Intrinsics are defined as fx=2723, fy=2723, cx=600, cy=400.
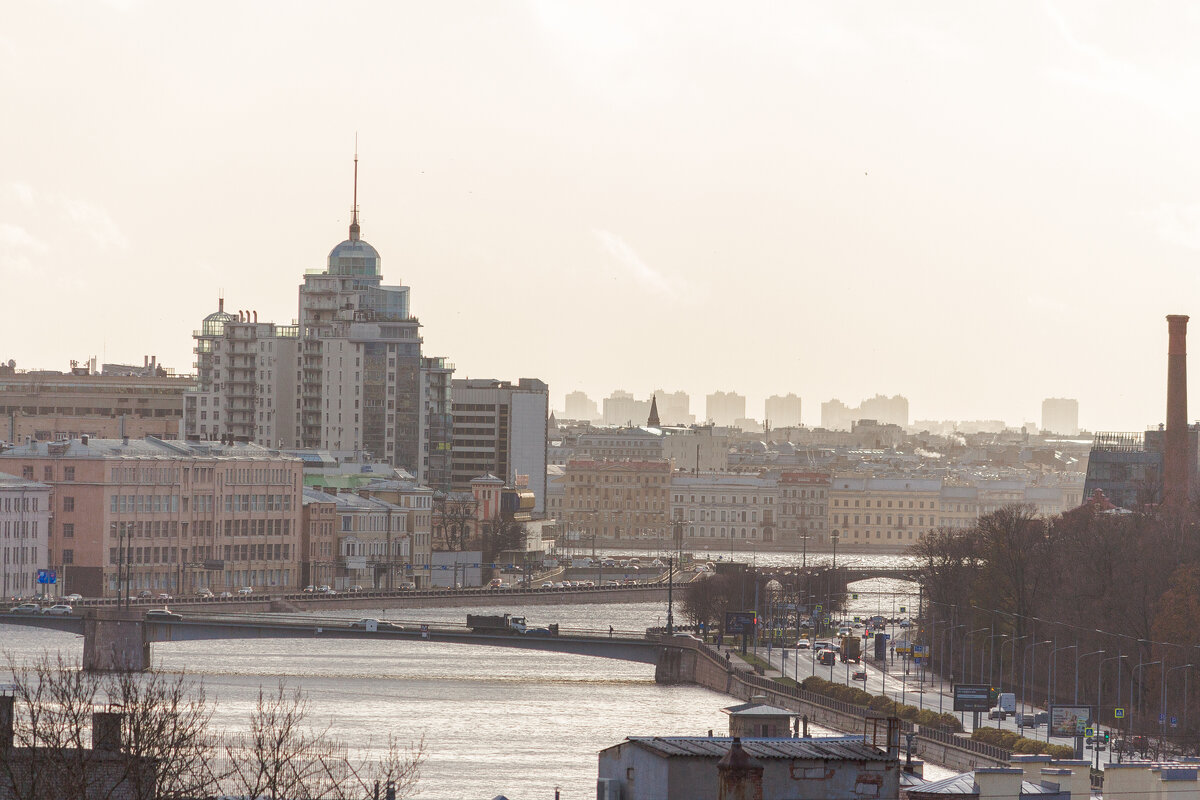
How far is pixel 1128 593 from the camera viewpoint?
5700cm

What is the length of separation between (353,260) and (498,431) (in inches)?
460

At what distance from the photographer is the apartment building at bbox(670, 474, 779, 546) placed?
165 metres

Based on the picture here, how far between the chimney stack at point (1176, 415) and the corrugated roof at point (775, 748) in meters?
54.2

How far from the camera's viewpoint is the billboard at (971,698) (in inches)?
2016

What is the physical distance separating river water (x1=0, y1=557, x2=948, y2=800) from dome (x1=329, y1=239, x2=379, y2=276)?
44.7 meters

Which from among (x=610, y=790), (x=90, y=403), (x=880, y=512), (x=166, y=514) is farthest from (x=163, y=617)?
(x=880, y=512)

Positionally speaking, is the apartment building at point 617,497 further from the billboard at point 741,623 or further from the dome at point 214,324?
the billboard at point 741,623

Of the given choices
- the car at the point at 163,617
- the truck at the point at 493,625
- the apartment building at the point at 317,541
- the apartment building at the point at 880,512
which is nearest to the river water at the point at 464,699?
the truck at the point at 493,625

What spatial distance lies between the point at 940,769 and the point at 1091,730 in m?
3.82

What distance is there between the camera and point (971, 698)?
51.5 m

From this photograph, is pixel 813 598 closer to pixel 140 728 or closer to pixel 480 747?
pixel 480 747

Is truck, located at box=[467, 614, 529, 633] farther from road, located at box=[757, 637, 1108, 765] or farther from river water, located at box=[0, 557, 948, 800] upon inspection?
road, located at box=[757, 637, 1108, 765]

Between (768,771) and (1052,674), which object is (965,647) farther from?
(768,771)

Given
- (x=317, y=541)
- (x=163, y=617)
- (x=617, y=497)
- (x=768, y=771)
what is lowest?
(x=163, y=617)
